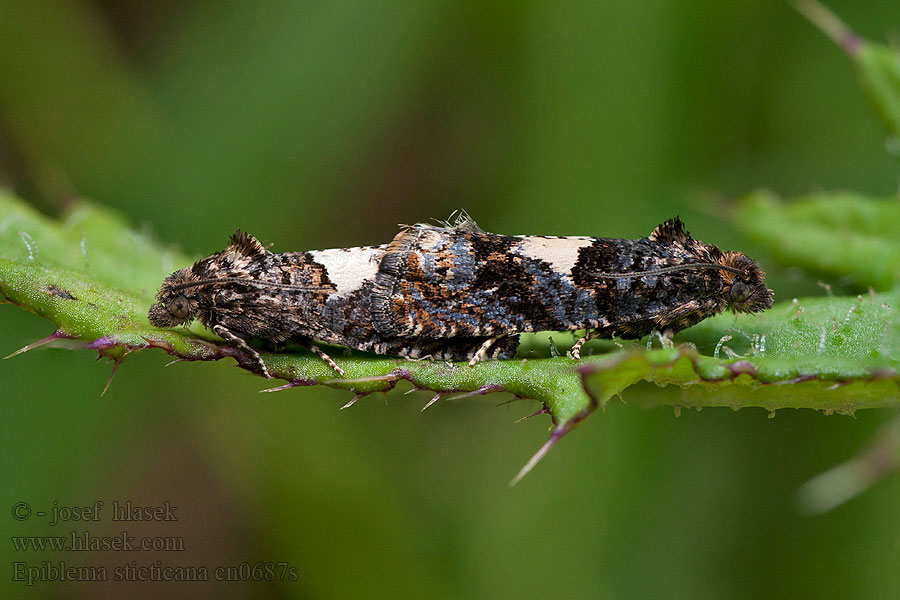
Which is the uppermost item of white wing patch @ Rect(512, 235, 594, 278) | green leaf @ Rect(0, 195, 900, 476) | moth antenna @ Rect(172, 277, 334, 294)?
moth antenna @ Rect(172, 277, 334, 294)

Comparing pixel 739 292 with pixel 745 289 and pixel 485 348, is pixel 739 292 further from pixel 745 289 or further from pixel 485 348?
pixel 485 348

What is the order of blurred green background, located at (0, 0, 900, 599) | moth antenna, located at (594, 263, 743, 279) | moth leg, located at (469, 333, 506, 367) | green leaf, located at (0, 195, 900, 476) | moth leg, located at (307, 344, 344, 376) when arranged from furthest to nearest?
1. blurred green background, located at (0, 0, 900, 599)
2. moth antenna, located at (594, 263, 743, 279)
3. moth leg, located at (469, 333, 506, 367)
4. moth leg, located at (307, 344, 344, 376)
5. green leaf, located at (0, 195, 900, 476)

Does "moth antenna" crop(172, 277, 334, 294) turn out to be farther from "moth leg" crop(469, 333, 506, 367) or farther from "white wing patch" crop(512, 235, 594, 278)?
"white wing patch" crop(512, 235, 594, 278)

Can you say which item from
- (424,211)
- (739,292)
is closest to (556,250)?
(739,292)

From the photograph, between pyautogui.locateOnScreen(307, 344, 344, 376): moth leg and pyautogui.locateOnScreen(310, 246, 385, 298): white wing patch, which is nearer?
pyautogui.locateOnScreen(307, 344, 344, 376): moth leg

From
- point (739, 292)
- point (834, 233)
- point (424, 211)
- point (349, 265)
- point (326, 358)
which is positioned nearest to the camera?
point (326, 358)

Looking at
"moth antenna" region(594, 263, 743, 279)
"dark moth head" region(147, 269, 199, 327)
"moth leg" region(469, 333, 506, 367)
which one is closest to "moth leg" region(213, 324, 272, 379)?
"dark moth head" region(147, 269, 199, 327)

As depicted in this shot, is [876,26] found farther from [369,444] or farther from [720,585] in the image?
[369,444]
